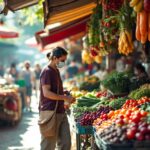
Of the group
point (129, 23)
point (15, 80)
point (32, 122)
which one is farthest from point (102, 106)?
point (15, 80)

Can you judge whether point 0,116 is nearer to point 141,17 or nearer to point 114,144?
point 141,17

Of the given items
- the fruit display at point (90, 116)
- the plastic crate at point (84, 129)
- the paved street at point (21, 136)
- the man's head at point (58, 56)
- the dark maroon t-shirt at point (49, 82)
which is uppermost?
the man's head at point (58, 56)

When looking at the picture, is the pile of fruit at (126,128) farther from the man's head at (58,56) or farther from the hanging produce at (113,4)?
the hanging produce at (113,4)

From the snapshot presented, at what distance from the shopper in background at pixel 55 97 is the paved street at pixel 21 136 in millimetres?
2670

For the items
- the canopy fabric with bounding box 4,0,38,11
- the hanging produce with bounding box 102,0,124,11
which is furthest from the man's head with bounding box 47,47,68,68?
the hanging produce with bounding box 102,0,124,11

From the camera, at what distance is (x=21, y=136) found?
10.9m

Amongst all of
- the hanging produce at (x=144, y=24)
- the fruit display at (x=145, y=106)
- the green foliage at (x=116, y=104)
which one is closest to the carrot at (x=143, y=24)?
the hanging produce at (x=144, y=24)

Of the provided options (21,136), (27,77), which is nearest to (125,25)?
(21,136)

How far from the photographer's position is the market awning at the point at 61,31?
1255 cm

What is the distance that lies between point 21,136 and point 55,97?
493cm

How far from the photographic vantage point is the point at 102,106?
742cm

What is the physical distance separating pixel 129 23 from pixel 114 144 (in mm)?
3049

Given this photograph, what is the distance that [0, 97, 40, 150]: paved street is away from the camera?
31.2 feet

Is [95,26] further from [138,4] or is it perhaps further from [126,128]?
[126,128]
